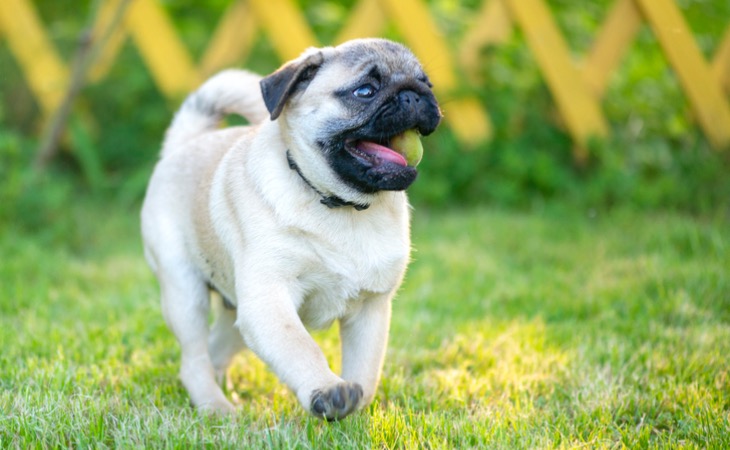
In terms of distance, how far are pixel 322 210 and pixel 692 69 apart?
479cm

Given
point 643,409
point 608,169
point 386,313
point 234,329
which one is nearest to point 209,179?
point 234,329

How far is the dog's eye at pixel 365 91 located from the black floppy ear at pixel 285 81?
0.76ft

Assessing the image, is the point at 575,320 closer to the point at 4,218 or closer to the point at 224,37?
the point at 4,218

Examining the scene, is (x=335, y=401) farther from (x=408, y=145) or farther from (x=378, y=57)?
(x=378, y=57)

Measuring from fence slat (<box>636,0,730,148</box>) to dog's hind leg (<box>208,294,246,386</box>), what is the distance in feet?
15.2

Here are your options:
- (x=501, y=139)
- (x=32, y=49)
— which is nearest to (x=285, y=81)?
(x=501, y=139)

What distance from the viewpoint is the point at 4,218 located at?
5.85 meters

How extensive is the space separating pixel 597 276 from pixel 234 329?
2.32 m

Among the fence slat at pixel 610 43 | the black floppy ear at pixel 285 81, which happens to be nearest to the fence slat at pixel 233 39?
the fence slat at pixel 610 43

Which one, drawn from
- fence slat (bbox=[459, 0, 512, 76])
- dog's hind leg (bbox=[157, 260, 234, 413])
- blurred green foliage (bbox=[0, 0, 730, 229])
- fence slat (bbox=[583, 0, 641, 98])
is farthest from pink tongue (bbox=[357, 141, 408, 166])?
fence slat (bbox=[583, 0, 641, 98])

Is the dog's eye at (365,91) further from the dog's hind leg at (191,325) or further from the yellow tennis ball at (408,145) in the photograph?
the dog's hind leg at (191,325)

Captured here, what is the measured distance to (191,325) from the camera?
3607mm

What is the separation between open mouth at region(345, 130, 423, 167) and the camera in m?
3.08

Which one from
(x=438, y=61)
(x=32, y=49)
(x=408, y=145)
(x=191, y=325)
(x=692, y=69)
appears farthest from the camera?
(x=32, y=49)
